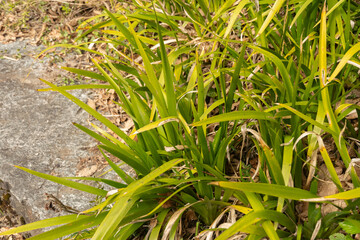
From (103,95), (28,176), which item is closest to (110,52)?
(103,95)

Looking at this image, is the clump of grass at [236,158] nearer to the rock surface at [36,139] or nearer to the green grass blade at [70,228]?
the green grass blade at [70,228]

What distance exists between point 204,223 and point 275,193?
21.2 inches

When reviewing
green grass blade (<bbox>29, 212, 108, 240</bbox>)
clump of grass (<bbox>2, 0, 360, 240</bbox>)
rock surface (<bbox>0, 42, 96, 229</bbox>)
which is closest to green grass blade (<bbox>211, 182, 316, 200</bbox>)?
clump of grass (<bbox>2, 0, 360, 240</bbox>)

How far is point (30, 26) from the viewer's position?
357cm

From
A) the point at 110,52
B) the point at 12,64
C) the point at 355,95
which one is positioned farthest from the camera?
the point at 12,64

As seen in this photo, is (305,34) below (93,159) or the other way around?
the other way around

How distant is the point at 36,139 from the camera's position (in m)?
2.53

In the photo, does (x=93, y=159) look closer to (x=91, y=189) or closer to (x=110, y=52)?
(x=91, y=189)

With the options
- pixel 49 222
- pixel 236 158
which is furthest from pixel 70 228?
pixel 236 158

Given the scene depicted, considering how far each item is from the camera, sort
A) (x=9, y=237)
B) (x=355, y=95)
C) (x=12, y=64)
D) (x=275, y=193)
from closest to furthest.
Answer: (x=275, y=193), (x=355, y=95), (x=9, y=237), (x=12, y=64)

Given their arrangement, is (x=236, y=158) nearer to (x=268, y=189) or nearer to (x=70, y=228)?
(x=268, y=189)

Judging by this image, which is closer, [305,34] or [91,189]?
[91,189]

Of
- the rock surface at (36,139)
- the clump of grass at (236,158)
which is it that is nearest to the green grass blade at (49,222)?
the clump of grass at (236,158)

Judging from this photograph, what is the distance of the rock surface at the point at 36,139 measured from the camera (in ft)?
7.15
